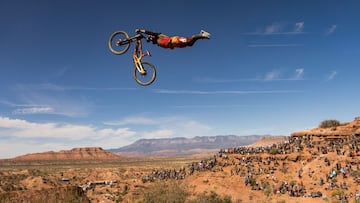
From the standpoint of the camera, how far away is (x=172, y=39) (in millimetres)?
9523

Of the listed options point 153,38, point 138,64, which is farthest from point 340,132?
point 153,38

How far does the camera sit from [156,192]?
89.1 ft

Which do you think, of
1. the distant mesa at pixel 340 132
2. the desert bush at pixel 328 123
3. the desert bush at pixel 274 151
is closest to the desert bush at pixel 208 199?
the desert bush at pixel 274 151

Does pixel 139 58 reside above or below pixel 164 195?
above

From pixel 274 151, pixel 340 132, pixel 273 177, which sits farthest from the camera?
pixel 340 132

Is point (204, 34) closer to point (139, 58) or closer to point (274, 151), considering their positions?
point (139, 58)

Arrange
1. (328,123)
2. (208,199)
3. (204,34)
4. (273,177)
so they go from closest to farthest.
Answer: (204,34) < (208,199) < (273,177) < (328,123)

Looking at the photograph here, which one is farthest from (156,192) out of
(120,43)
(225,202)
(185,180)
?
(120,43)

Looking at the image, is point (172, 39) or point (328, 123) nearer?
point (172, 39)

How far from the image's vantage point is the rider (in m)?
9.05

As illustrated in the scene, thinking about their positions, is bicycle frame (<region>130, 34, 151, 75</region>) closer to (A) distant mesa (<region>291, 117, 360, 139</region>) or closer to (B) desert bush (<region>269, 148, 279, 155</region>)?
(B) desert bush (<region>269, 148, 279, 155</region>)

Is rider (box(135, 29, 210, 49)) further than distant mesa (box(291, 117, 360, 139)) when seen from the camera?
No

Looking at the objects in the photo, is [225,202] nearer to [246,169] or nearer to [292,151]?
[246,169]

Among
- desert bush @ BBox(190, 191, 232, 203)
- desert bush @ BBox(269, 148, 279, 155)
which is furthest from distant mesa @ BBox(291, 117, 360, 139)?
desert bush @ BBox(190, 191, 232, 203)
